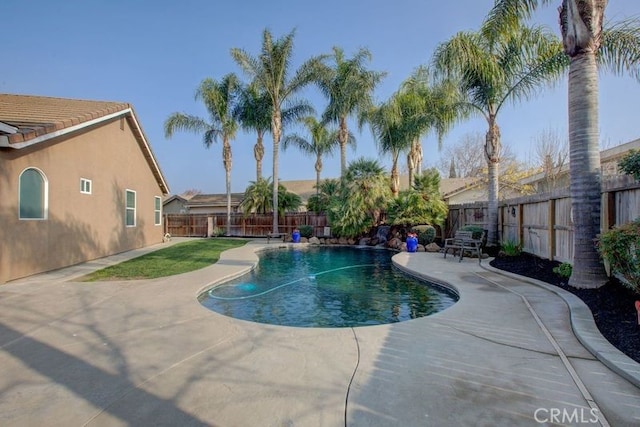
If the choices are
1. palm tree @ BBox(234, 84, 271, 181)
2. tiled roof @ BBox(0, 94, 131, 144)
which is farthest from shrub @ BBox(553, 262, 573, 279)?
palm tree @ BBox(234, 84, 271, 181)

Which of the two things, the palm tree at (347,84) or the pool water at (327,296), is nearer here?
the pool water at (327,296)

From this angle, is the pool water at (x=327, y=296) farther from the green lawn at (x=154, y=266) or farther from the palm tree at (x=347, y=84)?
the palm tree at (x=347, y=84)

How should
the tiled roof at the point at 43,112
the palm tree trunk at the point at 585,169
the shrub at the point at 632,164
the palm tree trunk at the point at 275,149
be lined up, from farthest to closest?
the palm tree trunk at the point at 275,149 → the tiled roof at the point at 43,112 → the palm tree trunk at the point at 585,169 → the shrub at the point at 632,164

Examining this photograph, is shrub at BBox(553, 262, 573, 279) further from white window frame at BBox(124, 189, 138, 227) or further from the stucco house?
white window frame at BBox(124, 189, 138, 227)

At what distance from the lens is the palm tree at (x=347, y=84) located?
20.9m

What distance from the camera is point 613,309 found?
4.93m

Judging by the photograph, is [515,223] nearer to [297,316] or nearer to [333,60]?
[297,316]

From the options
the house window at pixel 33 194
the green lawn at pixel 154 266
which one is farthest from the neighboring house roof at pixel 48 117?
the green lawn at pixel 154 266

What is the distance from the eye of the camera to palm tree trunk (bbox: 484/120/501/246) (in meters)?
12.1

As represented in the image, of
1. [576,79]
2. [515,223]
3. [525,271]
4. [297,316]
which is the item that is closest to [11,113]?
[297,316]

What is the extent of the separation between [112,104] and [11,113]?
3.58m

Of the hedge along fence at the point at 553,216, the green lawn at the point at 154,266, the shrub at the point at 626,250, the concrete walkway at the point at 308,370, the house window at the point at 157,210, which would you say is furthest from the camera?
the house window at the point at 157,210

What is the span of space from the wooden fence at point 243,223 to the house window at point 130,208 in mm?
9776

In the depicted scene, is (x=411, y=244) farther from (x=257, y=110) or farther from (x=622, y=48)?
(x=257, y=110)
